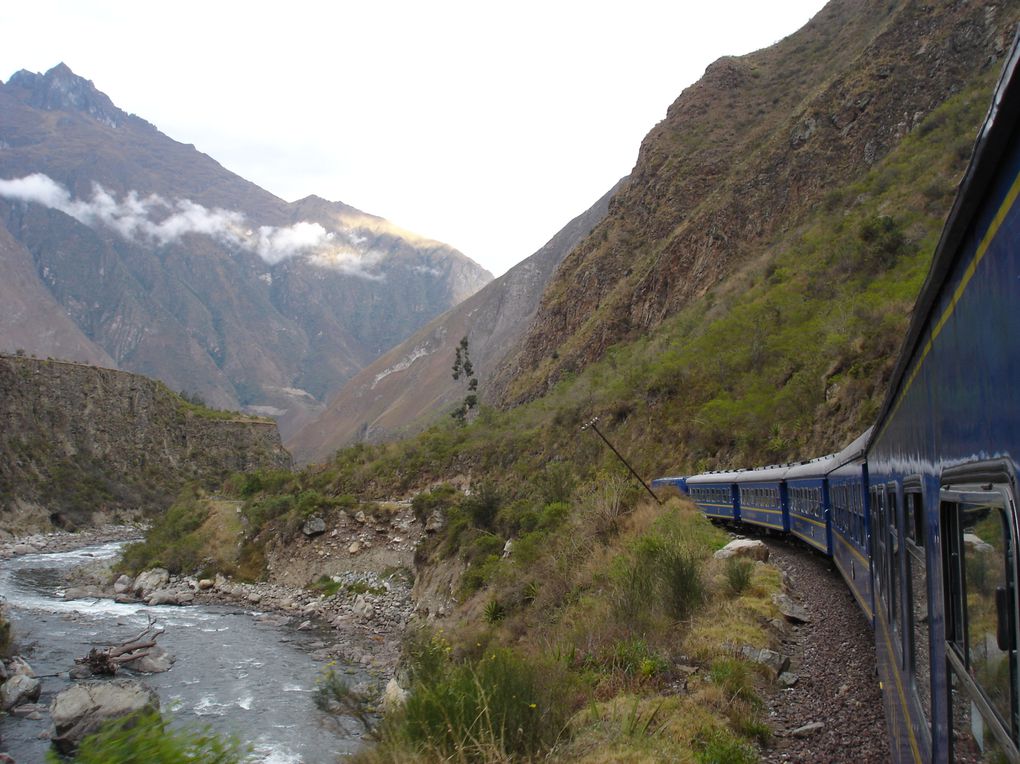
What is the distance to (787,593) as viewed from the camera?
39.4ft

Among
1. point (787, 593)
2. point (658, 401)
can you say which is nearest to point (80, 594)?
point (658, 401)

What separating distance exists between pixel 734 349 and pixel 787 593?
23.9 m

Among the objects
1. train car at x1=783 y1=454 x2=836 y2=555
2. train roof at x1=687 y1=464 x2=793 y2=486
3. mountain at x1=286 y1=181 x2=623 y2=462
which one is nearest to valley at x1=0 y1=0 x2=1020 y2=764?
train car at x1=783 y1=454 x2=836 y2=555

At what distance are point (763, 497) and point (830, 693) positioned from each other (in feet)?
38.5

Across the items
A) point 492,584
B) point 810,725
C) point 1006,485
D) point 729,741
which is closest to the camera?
point 1006,485

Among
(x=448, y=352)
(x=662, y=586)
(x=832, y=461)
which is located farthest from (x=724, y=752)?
(x=448, y=352)

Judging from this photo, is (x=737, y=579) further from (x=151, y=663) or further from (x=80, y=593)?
(x=80, y=593)

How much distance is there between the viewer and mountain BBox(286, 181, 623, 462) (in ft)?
432

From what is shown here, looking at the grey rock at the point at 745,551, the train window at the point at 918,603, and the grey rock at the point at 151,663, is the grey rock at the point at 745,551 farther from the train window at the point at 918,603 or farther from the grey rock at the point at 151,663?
the grey rock at the point at 151,663

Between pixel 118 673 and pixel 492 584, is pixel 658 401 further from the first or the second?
pixel 118 673

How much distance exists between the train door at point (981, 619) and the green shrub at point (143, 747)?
3974mm

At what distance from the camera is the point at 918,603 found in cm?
387

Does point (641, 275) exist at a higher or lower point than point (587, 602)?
higher

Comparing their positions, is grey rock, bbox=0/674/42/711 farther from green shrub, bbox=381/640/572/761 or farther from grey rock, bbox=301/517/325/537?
grey rock, bbox=301/517/325/537
